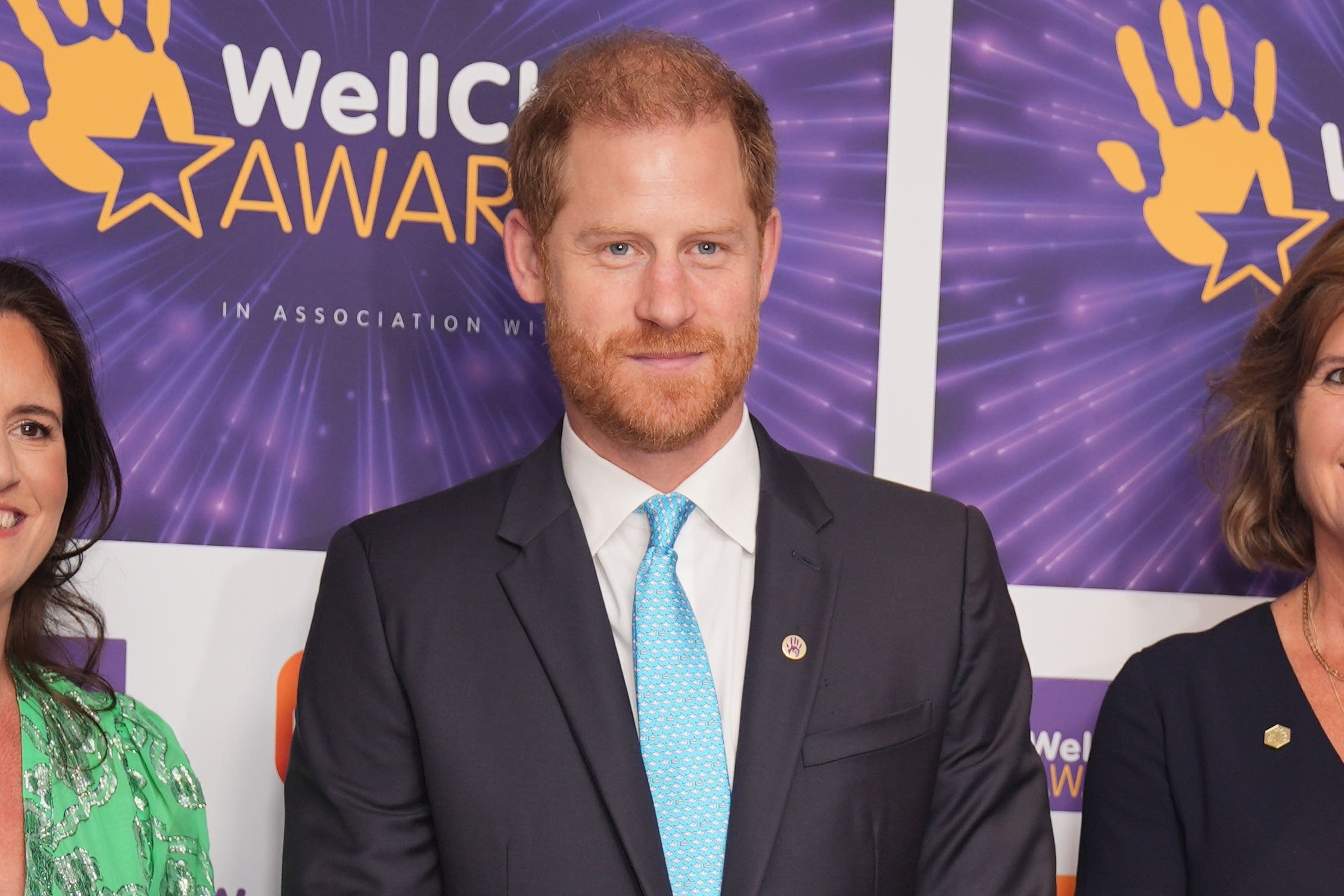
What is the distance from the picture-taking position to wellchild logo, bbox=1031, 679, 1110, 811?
2568 mm

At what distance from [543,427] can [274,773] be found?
75 cm

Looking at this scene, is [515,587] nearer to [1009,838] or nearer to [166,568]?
[1009,838]

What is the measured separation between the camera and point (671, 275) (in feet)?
6.00

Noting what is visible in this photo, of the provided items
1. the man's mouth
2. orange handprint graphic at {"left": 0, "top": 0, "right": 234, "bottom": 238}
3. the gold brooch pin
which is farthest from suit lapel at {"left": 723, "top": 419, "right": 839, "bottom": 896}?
orange handprint graphic at {"left": 0, "top": 0, "right": 234, "bottom": 238}

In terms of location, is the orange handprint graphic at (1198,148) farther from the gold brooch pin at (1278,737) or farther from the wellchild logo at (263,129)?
the wellchild logo at (263,129)

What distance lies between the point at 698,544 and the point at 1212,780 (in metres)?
0.85

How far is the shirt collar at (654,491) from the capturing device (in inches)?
75.0

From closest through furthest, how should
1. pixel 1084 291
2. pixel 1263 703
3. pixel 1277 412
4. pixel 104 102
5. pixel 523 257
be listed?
1. pixel 523 257
2. pixel 1263 703
3. pixel 1277 412
4. pixel 104 102
5. pixel 1084 291

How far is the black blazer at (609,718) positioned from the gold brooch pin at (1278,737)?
0.41 m

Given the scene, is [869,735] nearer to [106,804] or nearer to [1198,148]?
[106,804]

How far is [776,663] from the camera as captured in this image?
70.6 inches

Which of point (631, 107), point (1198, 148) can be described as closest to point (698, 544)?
point (631, 107)

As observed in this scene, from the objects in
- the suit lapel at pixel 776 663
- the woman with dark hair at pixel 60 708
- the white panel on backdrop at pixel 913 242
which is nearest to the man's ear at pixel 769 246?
the suit lapel at pixel 776 663

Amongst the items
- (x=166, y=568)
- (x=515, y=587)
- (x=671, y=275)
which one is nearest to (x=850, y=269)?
(x=671, y=275)
